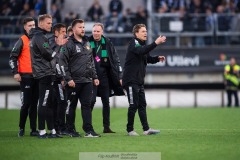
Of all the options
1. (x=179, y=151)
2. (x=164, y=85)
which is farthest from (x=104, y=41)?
(x=164, y=85)

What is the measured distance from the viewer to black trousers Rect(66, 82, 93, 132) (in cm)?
1452

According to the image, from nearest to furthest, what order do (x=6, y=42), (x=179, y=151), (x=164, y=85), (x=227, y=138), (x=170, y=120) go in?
(x=179, y=151) < (x=227, y=138) < (x=170, y=120) < (x=6, y=42) < (x=164, y=85)

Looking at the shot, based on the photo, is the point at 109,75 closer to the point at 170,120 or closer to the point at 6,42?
the point at 170,120

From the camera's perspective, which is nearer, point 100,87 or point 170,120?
point 100,87

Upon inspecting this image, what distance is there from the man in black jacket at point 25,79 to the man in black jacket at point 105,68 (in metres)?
1.46

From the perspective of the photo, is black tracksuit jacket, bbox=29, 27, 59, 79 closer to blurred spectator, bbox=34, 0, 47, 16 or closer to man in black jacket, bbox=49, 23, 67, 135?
man in black jacket, bbox=49, 23, 67, 135

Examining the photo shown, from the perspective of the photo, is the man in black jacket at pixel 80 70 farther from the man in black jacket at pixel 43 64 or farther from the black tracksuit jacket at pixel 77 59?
the man in black jacket at pixel 43 64

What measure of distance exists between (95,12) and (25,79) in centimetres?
1643

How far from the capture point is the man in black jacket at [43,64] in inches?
557

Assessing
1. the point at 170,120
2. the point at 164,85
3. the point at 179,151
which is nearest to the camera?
the point at 179,151

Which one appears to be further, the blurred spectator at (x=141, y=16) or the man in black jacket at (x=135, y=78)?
the blurred spectator at (x=141, y=16)

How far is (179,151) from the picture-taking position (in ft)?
39.3

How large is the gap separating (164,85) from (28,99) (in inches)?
762

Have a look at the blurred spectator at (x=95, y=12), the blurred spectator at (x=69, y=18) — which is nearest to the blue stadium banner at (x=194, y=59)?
the blurred spectator at (x=95, y=12)
